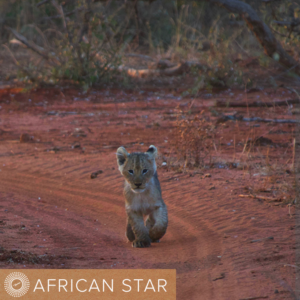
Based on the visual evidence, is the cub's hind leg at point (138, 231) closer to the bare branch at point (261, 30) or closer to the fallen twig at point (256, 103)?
the bare branch at point (261, 30)

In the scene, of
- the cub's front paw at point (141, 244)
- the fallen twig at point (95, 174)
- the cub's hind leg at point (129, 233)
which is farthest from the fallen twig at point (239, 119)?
the cub's front paw at point (141, 244)

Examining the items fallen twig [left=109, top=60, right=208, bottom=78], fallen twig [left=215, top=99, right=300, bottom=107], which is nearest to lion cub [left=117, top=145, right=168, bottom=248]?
fallen twig [left=215, top=99, right=300, bottom=107]

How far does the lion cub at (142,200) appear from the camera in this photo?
17.7 ft

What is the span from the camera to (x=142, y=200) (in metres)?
5.46

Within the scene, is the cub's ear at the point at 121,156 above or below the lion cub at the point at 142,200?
above

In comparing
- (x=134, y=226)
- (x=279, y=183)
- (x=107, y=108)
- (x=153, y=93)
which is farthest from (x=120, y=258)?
(x=153, y=93)

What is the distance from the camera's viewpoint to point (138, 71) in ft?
55.2

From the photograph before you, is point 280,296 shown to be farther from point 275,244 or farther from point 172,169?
point 172,169

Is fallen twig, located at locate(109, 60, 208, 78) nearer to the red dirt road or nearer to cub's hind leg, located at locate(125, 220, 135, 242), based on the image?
the red dirt road

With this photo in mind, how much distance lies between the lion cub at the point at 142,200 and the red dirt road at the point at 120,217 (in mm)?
157

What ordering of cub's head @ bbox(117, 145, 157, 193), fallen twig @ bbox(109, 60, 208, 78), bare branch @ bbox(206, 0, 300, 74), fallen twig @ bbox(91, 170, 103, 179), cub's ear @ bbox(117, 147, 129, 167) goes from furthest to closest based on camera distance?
1. fallen twig @ bbox(109, 60, 208, 78)
2. fallen twig @ bbox(91, 170, 103, 179)
3. bare branch @ bbox(206, 0, 300, 74)
4. cub's ear @ bbox(117, 147, 129, 167)
5. cub's head @ bbox(117, 145, 157, 193)

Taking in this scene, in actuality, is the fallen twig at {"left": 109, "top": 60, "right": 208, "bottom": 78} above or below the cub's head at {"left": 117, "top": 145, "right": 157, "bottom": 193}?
below

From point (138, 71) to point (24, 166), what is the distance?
8.26m

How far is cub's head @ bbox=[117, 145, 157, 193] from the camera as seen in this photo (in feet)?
17.5
